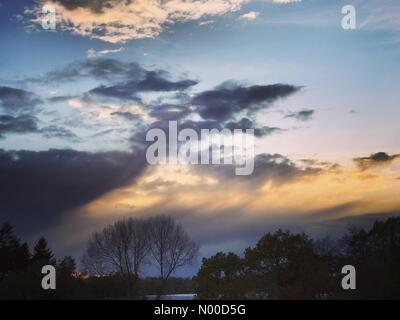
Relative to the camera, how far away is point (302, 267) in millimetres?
50656

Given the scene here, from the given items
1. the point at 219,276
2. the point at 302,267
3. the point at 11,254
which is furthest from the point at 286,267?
the point at 11,254

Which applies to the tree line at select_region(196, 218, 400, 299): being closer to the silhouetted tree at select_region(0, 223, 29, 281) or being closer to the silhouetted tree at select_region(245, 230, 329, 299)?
the silhouetted tree at select_region(245, 230, 329, 299)

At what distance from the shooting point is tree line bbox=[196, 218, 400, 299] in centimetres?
4266

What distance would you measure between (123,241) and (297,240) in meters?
23.4

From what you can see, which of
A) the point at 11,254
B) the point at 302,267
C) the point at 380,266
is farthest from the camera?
the point at 11,254

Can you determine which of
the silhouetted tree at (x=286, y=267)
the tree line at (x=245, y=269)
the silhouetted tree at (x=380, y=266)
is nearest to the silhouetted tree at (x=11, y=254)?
the tree line at (x=245, y=269)

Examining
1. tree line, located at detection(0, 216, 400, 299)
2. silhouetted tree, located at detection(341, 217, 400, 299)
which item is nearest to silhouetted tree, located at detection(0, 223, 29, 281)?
tree line, located at detection(0, 216, 400, 299)

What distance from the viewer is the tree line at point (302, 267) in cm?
4266

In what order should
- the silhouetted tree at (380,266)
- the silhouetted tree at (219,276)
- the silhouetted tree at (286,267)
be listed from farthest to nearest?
the silhouetted tree at (219,276) < the silhouetted tree at (286,267) < the silhouetted tree at (380,266)

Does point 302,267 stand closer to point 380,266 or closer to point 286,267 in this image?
point 286,267

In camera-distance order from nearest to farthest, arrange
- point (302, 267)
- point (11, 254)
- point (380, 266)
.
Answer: point (380, 266) < point (302, 267) < point (11, 254)

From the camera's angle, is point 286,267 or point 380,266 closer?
point 380,266

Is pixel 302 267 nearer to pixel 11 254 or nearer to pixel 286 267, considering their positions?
pixel 286 267

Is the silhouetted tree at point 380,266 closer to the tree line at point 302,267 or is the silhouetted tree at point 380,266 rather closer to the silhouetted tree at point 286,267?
the tree line at point 302,267
